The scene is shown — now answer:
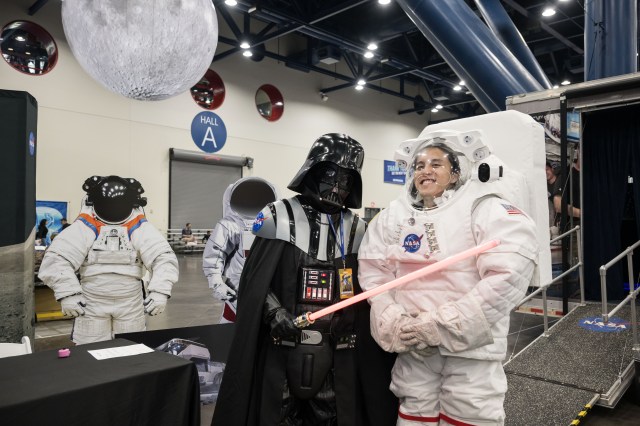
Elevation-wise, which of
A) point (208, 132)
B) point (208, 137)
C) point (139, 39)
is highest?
point (208, 132)

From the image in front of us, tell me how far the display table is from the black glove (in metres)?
0.34

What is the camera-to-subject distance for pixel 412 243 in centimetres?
195

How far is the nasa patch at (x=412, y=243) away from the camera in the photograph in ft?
6.36

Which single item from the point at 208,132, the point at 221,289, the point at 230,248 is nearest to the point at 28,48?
the point at 208,132

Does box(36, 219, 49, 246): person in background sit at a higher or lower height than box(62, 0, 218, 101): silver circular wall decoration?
lower

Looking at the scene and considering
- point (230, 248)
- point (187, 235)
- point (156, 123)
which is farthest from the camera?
point (187, 235)

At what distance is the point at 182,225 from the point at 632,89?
35.0 ft

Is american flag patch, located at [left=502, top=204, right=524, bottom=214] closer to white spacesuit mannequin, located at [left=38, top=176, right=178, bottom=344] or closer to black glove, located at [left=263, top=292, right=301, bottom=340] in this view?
black glove, located at [left=263, top=292, right=301, bottom=340]

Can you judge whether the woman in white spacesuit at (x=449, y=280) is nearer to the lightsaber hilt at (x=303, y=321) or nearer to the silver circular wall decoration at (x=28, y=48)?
the lightsaber hilt at (x=303, y=321)

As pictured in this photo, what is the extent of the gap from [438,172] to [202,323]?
4.81 meters

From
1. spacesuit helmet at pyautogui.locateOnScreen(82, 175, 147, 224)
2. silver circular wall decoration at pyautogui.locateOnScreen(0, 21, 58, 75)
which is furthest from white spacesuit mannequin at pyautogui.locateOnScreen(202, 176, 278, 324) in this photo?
silver circular wall decoration at pyautogui.locateOnScreen(0, 21, 58, 75)

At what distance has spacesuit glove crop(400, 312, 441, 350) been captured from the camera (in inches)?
68.9

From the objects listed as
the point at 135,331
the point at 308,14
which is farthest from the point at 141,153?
the point at 135,331

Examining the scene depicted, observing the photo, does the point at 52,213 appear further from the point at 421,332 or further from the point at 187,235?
the point at 421,332
